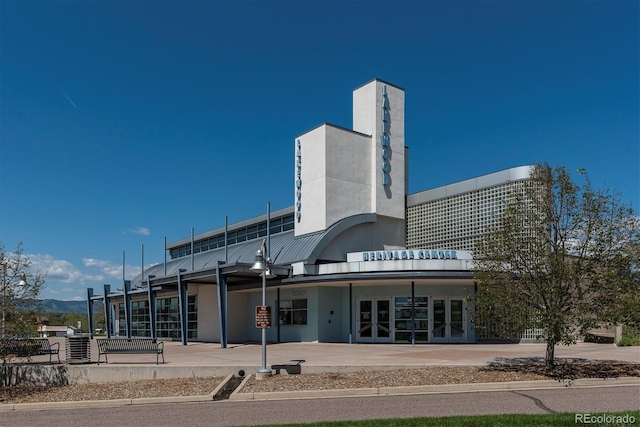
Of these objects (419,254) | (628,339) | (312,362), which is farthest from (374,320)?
(628,339)

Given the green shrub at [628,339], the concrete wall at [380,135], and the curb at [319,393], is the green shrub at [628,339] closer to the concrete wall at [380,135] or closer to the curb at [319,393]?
the curb at [319,393]

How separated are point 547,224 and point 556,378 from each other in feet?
12.3

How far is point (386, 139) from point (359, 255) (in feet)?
27.0

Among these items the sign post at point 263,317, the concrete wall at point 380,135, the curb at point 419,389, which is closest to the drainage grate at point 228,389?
the curb at point 419,389

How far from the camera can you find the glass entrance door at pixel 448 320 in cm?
2634

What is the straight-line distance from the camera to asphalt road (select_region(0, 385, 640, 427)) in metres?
10.4

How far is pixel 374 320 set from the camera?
89.4ft

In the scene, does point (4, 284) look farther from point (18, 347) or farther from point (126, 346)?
point (126, 346)

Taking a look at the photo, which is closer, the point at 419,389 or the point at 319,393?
the point at 319,393

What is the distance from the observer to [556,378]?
13.8 metres

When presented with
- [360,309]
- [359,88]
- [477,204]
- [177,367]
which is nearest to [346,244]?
[360,309]

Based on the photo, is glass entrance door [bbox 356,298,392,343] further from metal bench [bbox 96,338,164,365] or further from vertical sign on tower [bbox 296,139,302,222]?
metal bench [bbox 96,338,164,365]

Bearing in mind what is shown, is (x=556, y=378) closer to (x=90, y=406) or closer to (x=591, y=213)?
(x=591, y=213)

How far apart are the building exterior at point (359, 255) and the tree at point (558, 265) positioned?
8981 millimetres
